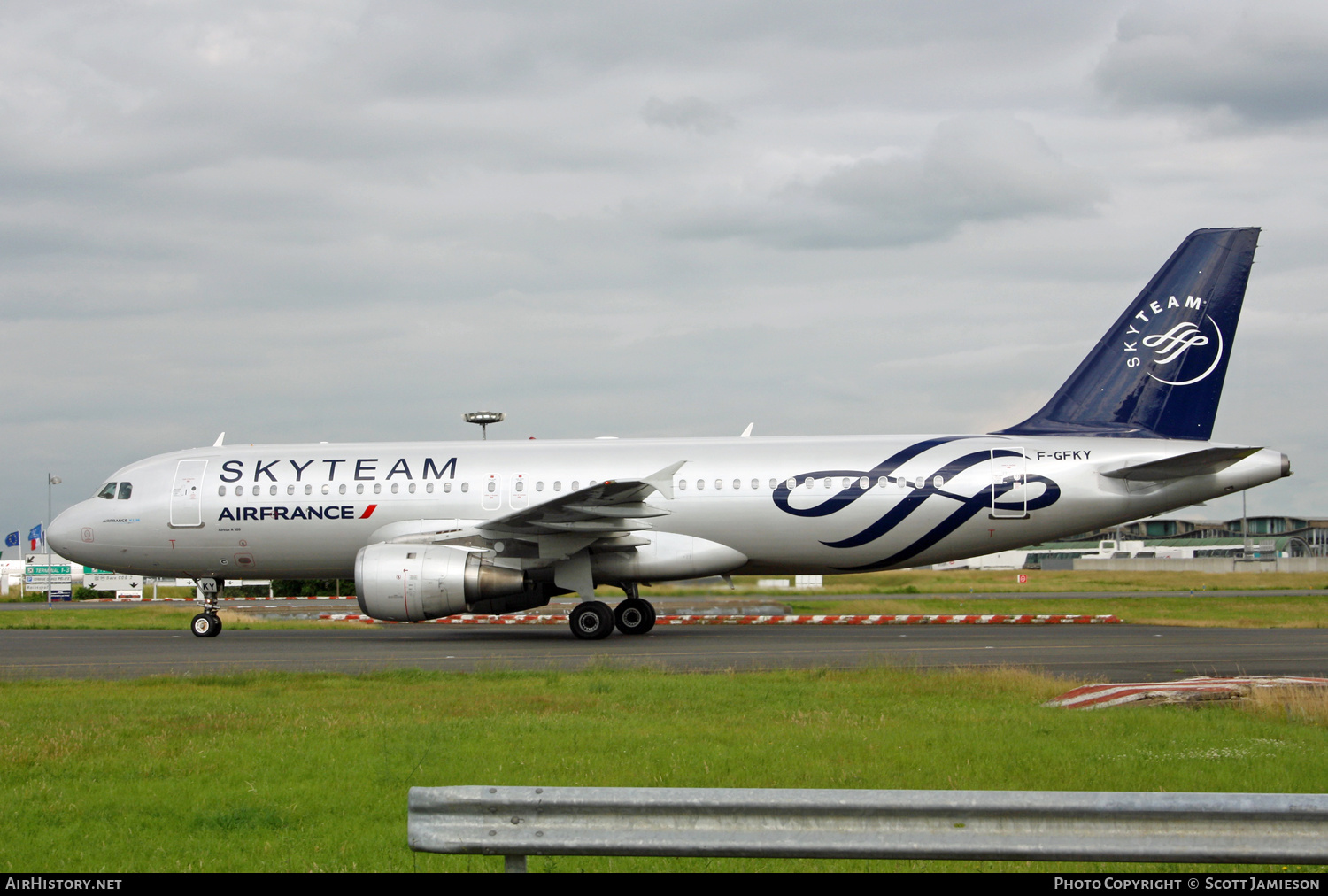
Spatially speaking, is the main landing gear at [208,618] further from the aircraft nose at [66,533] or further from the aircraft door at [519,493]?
the aircraft door at [519,493]

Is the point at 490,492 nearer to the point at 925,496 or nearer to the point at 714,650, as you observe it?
the point at 714,650

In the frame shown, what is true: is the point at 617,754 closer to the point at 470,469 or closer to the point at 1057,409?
the point at 470,469

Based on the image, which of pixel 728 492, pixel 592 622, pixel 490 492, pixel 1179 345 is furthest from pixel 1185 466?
pixel 490 492

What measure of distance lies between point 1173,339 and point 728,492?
9362mm

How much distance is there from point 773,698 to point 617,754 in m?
3.46

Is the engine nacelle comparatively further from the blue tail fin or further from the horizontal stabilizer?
the blue tail fin

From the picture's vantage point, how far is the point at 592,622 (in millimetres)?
20969

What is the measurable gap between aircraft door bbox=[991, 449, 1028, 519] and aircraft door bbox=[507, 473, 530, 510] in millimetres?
9001

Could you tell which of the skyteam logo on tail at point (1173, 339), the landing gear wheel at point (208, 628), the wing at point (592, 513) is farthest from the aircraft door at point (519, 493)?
the skyteam logo on tail at point (1173, 339)

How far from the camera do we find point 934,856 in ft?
12.4

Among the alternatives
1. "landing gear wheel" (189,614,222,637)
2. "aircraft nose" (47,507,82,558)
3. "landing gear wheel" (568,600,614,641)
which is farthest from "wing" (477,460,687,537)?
"aircraft nose" (47,507,82,558)

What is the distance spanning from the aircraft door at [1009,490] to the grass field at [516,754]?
9.62 meters

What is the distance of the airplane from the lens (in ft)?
69.5
